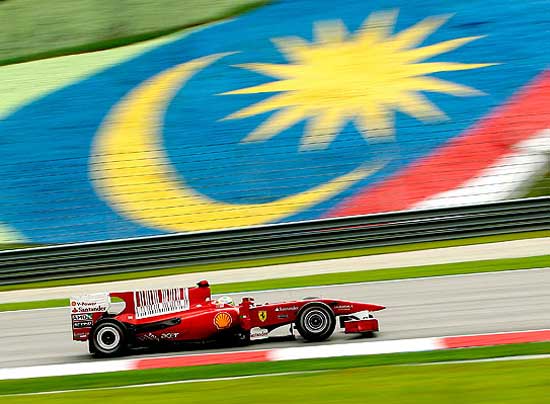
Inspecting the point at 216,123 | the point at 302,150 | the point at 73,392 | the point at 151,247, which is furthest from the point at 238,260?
the point at 73,392

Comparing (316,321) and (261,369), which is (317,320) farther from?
(261,369)

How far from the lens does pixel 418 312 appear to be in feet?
27.8

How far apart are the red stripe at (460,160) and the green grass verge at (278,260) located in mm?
1430

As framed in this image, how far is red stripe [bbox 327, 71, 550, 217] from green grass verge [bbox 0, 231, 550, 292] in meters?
1.43

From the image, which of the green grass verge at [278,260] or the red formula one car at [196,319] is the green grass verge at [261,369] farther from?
the green grass verge at [278,260]

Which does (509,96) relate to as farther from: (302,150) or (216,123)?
(216,123)

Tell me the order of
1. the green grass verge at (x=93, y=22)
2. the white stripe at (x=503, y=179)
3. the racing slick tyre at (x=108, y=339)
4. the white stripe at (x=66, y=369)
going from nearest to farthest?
the white stripe at (x=66, y=369)
the racing slick tyre at (x=108, y=339)
the white stripe at (x=503, y=179)
the green grass verge at (x=93, y=22)

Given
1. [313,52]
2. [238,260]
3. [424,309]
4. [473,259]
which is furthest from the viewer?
[313,52]

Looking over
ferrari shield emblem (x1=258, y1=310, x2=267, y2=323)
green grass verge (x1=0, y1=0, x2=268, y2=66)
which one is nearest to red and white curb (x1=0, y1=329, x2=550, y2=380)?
ferrari shield emblem (x1=258, y1=310, x2=267, y2=323)

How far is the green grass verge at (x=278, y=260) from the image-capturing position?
1430 centimetres

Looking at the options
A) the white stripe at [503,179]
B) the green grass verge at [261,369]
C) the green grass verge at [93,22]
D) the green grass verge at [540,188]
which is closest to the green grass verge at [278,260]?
the green grass verge at [540,188]

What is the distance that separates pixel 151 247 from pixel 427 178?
5.23 meters

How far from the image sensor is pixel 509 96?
1792 centimetres

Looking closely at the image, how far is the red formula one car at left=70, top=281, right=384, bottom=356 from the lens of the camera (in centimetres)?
731
